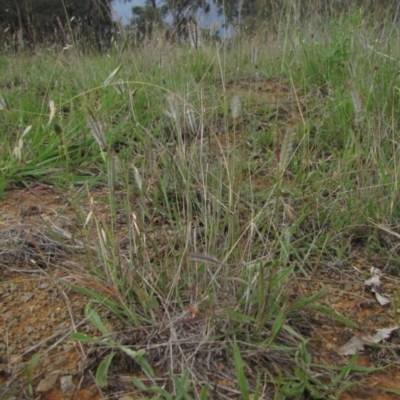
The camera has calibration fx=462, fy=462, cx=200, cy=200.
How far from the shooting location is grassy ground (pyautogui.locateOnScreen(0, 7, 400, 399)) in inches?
43.9

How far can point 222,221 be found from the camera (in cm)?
160

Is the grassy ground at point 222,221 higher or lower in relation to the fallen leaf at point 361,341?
higher

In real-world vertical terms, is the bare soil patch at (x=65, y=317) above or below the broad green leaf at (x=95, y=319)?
below

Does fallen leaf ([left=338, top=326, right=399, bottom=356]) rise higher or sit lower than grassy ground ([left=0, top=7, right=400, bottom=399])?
lower

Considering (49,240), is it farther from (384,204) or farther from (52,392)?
(384,204)

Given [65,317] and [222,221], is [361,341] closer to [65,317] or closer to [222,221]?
[222,221]

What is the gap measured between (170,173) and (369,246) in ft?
2.56

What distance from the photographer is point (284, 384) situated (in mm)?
1049

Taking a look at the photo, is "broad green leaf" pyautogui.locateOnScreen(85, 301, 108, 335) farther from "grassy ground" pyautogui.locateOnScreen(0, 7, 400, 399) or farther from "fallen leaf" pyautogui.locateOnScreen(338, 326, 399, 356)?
"fallen leaf" pyautogui.locateOnScreen(338, 326, 399, 356)

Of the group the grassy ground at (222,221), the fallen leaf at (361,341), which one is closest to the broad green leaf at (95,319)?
the grassy ground at (222,221)

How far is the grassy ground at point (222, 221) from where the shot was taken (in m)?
1.12

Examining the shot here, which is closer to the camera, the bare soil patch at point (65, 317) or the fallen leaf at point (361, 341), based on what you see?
the bare soil patch at point (65, 317)

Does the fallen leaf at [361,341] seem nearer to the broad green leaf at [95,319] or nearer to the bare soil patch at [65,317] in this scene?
the bare soil patch at [65,317]

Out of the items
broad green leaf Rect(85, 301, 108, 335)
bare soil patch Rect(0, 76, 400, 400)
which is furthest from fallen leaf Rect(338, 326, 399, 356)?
broad green leaf Rect(85, 301, 108, 335)
